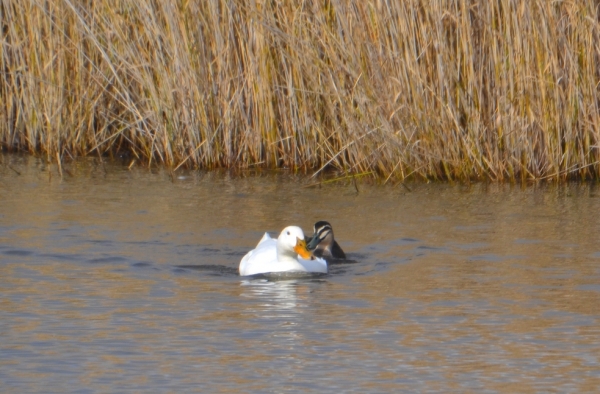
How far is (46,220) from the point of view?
8.41m

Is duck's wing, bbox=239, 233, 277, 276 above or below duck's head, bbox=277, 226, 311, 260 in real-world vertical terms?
below

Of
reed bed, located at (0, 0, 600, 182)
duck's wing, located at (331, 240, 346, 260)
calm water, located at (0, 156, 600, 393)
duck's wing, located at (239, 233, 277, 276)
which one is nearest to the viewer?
calm water, located at (0, 156, 600, 393)

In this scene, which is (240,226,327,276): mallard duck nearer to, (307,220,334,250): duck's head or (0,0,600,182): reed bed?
(307,220,334,250): duck's head

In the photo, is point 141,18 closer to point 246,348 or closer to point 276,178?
point 276,178

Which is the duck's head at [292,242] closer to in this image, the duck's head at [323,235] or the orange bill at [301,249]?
the orange bill at [301,249]

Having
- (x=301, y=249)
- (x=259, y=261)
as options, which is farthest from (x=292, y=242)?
(x=259, y=261)

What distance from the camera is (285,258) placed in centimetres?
722

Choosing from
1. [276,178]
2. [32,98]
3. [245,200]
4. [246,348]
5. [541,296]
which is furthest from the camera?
[32,98]

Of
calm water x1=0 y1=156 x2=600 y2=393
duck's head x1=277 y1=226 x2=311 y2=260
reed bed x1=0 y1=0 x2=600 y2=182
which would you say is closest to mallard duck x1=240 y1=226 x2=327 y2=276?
duck's head x1=277 y1=226 x2=311 y2=260

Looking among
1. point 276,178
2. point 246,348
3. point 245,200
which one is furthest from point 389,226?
point 246,348

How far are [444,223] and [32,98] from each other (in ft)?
14.5

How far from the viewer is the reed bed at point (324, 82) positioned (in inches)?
366

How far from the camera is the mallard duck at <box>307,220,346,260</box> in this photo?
749cm

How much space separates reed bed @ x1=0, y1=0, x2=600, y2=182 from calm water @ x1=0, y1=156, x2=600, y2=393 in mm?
362
